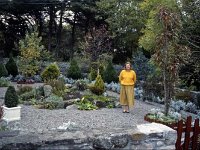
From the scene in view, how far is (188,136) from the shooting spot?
5984 millimetres

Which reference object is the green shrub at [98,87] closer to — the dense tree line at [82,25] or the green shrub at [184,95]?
the green shrub at [184,95]

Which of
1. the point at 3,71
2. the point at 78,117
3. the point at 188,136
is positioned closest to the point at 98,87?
the point at 78,117

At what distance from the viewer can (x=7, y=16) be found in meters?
30.2

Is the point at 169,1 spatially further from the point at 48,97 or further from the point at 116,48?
the point at 116,48

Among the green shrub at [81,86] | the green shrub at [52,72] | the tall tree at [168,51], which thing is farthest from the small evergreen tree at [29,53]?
the tall tree at [168,51]

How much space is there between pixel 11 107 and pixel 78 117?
84.8 inches

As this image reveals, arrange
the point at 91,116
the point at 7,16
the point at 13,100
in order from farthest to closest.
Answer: the point at 7,16 → the point at 91,116 → the point at 13,100

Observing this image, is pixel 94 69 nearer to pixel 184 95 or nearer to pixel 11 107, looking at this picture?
pixel 184 95

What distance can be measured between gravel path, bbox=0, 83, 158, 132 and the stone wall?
4.13 meters

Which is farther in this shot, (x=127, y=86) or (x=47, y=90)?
(x=47, y=90)

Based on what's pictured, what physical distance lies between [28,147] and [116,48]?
76.1 feet

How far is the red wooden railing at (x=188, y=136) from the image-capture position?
224 inches

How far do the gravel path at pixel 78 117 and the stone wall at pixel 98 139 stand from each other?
4128 mm

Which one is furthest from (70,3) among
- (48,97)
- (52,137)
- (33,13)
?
(52,137)
